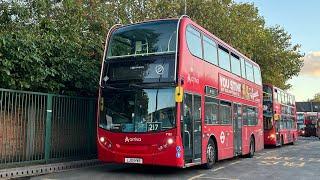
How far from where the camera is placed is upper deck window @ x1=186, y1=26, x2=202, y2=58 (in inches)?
508

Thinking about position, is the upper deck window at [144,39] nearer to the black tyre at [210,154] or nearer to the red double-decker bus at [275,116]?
the black tyre at [210,154]

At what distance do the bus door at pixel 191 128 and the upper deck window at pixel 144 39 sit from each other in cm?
158

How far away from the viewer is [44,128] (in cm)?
1399

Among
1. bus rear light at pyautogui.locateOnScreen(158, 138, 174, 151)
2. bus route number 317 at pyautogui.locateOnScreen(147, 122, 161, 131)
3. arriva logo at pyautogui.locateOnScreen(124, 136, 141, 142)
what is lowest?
bus rear light at pyautogui.locateOnScreen(158, 138, 174, 151)

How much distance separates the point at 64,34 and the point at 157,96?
18.8 feet

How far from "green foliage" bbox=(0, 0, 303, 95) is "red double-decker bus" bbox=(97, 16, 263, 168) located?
2.43m

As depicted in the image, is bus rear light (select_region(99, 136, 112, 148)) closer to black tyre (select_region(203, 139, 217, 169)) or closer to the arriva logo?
the arriva logo

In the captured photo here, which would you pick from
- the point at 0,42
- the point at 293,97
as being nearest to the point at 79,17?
the point at 0,42

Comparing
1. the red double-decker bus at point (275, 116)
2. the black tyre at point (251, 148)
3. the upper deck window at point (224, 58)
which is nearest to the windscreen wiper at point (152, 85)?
the upper deck window at point (224, 58)

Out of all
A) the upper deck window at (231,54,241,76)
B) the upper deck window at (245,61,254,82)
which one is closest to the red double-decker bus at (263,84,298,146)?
the upper deck window at (245,61,254,82)

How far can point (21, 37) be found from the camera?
44.4ft

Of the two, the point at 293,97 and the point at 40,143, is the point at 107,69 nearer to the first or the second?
the point at 40,143

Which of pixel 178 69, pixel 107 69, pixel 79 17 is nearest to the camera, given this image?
pixel 178 69

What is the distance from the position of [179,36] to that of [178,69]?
975 millimetres
